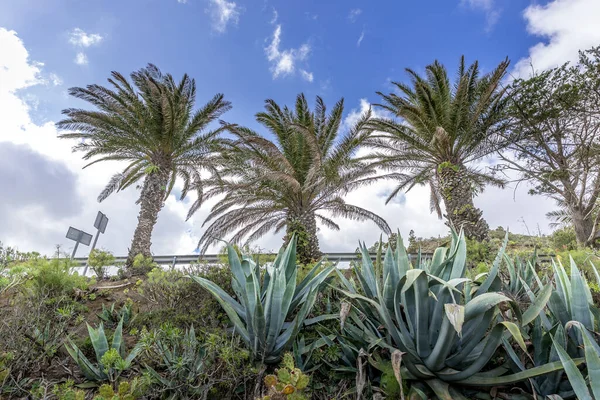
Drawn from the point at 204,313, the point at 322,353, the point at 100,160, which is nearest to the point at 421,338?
the point at 322,353

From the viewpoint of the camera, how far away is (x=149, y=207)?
435 inches

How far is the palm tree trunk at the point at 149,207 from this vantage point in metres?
10.8

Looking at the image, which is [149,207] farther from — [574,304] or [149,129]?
[574,304]

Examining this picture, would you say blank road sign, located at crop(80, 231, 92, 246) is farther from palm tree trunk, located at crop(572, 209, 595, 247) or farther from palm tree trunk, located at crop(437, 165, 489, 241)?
palm tree trunk, located at crop(572, 209, 595, 247)

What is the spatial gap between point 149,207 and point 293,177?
531 cm

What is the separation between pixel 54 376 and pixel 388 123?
1060 centimetres

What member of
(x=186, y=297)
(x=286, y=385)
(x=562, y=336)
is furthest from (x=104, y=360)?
(x=562, y=336)

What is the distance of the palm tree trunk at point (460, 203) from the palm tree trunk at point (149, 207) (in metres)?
9.82

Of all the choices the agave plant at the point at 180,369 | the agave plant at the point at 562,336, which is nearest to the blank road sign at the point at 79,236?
the agave plant at the point at 180,369

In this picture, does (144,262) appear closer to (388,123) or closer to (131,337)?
(131,337)

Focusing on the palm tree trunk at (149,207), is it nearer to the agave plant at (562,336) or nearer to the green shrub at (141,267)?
the green shrub at (141,267)

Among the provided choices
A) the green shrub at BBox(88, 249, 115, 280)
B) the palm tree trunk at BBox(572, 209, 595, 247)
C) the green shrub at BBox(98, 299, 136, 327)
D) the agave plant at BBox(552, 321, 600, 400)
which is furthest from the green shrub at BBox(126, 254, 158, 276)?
the palm tree trunk at BBox(572, 209, 595, 247)

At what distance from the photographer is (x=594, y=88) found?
891 centimetres

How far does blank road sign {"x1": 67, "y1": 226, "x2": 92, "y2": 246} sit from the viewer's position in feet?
23.7
